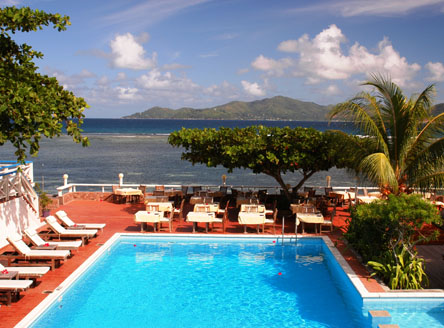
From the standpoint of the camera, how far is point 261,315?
368 inches

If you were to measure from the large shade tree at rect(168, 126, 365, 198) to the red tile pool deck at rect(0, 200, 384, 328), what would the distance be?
242 cm

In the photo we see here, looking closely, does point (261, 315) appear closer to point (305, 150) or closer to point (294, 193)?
point (305, 150)

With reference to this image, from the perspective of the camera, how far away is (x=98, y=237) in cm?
1433

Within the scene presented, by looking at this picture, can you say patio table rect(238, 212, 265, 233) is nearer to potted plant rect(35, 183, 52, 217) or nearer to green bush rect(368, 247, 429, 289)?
green bush rect(368, 247, 429, 289)

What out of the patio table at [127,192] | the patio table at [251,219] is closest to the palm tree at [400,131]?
the patio table at [251,219]

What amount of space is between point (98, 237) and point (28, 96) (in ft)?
22.1

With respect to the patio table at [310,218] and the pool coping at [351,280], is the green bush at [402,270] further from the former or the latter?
the patio table at [310,218]

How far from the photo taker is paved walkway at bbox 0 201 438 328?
8.87 metres

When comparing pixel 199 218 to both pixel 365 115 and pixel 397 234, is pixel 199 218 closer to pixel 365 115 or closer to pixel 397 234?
pixel 365 115

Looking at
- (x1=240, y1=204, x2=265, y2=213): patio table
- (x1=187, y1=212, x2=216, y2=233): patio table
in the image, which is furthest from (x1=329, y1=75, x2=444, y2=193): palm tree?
(x1=187, y1=212, x2=216, y2=233): patio table

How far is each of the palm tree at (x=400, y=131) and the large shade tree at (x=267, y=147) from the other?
282 cm

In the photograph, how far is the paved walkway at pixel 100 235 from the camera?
8.87 meters

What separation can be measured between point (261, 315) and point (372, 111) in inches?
265

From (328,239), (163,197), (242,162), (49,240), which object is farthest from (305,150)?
(49,240)
